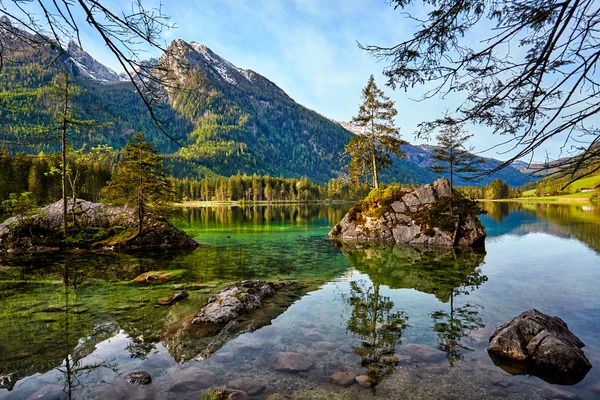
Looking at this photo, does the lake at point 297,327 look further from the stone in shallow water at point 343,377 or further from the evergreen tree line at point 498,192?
the evergreen tree line at point 498,192

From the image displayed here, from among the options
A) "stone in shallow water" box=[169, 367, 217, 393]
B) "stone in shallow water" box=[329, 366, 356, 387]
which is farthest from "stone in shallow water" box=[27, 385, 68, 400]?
"stone in shallow water" box=[329, 366, 356, 387]

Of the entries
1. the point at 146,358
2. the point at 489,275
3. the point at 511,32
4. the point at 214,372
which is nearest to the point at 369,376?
the point at 214,372

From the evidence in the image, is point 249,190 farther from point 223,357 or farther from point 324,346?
point 223,357

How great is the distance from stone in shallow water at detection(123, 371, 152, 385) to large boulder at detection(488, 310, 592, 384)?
26.2ft

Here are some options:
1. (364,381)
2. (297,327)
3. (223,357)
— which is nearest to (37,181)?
(297,327)

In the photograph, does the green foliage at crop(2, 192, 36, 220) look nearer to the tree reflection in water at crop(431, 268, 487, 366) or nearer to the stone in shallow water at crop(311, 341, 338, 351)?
the stone in shallow water at crop(311, 341, 338, 351)

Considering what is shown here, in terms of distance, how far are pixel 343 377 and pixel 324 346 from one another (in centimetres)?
161

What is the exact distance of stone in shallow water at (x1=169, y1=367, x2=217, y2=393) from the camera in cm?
675

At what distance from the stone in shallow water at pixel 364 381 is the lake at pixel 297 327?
141 millimetres

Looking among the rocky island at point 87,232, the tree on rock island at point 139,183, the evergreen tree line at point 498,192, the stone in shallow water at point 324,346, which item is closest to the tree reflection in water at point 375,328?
the stone in shallow water at point 324,346

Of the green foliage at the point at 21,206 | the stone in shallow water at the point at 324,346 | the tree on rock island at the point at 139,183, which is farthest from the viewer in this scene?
the tree on rock island at the point at 139,183

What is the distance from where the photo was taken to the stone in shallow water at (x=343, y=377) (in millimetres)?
6906

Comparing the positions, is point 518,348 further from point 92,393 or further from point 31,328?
point 31,328

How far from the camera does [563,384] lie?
Result: 691cm
